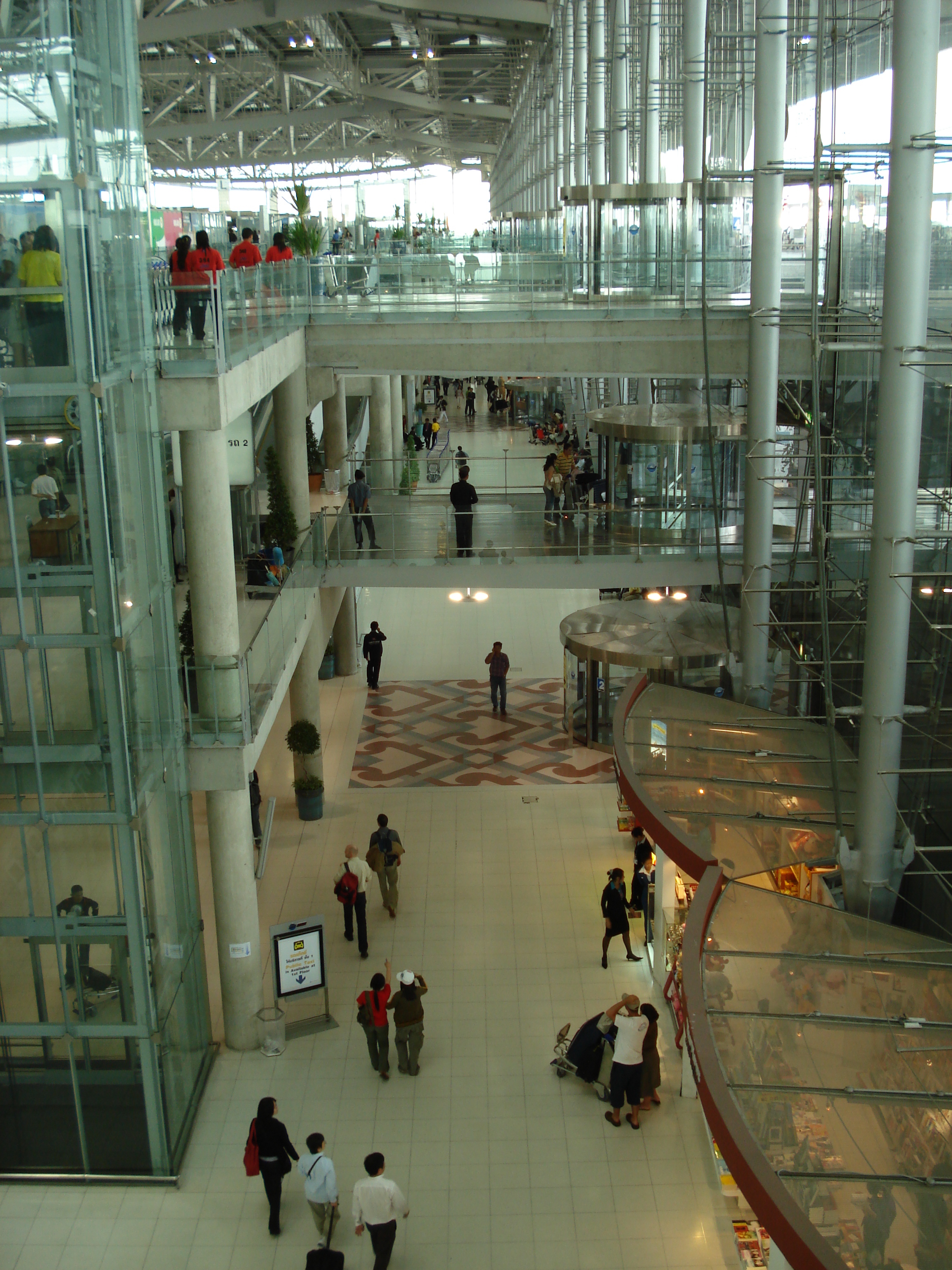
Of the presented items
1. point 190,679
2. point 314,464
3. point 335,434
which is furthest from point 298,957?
point 335,434

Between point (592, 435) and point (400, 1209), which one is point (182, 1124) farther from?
point (592, 435)

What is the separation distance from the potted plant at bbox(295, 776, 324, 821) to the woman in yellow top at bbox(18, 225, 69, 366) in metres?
8.81

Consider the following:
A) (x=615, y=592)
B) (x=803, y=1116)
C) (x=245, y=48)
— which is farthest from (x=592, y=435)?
(x=803, y=1116)

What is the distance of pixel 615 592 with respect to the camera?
90.2 ft

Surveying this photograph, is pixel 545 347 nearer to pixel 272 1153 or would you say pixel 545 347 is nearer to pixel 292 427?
pixel 292 427

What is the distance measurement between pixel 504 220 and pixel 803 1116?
43.9 metres

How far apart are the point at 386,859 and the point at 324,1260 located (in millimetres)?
5760

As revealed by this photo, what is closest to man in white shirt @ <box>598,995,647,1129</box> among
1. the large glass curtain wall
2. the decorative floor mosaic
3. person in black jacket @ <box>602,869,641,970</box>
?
person in black jacket @ <box>602,869,641,970</box>

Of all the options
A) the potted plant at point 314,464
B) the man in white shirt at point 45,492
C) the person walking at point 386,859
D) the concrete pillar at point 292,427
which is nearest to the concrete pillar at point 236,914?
the person walking at point 386,859

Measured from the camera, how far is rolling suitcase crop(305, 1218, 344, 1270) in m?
8.35

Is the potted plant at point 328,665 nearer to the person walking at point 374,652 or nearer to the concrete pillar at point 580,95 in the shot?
the person walking at point 374,652

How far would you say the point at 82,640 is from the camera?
9.43 metres

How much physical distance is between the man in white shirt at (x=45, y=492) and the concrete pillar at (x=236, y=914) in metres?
3.23

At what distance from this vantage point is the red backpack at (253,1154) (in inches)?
365
